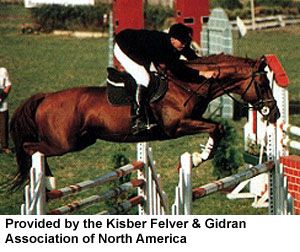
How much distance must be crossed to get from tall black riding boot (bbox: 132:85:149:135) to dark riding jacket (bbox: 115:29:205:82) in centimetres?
22

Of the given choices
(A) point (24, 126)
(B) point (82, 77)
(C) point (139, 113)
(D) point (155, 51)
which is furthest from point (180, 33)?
(B) point (82, 77)

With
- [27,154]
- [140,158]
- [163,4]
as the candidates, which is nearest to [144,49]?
[140,158]

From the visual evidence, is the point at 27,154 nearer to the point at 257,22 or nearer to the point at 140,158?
the point at 140,158

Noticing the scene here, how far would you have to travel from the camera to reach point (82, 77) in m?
19.6

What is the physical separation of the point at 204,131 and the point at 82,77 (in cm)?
1414

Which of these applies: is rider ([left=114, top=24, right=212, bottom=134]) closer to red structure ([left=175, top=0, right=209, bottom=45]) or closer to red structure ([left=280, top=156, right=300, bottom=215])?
red structure ([left=280, top=156, right=300, bottom=215])

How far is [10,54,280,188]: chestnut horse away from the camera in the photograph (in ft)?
19.1

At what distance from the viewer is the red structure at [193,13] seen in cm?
1353

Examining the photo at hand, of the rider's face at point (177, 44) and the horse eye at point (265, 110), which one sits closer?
the rider's face at point (177, 44)

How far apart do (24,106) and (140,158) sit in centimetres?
105

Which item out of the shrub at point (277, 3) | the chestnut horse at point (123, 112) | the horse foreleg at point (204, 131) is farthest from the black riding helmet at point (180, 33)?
the shrub at point (277, 3)

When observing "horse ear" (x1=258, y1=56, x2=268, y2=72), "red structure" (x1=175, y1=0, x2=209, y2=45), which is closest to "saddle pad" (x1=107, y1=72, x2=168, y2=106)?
"horse ear" (x1=258, y1=56, x2=268, y2=72)

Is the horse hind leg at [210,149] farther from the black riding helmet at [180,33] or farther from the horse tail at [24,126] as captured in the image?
the horse tail at [24,126]

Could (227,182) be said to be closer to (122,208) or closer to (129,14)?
(122,208)
